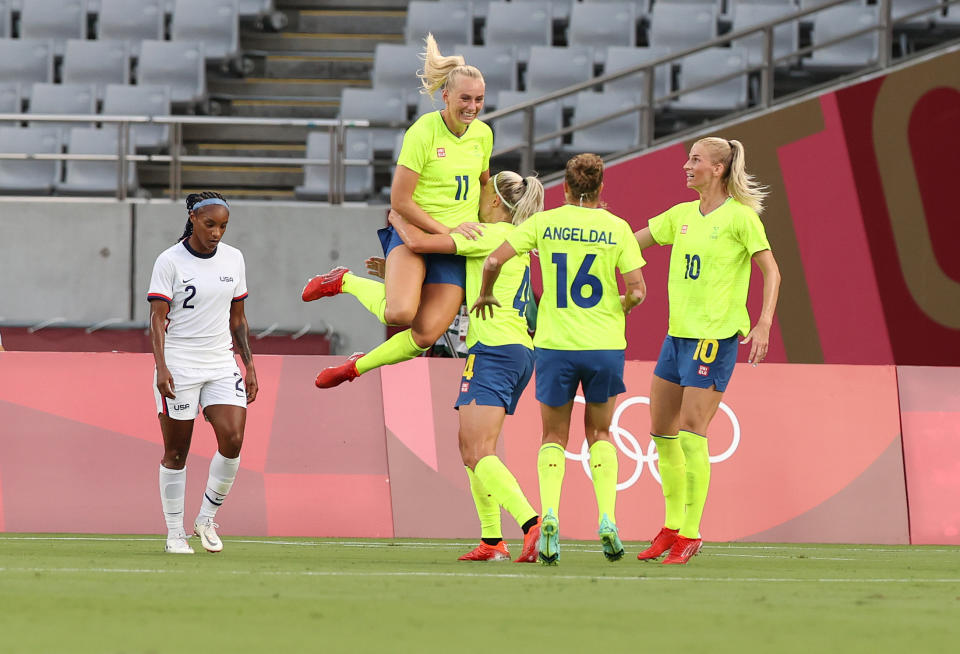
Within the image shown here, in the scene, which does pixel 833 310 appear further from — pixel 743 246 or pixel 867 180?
pixel 743 246

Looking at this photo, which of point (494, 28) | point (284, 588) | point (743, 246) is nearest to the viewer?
point (284, 588)

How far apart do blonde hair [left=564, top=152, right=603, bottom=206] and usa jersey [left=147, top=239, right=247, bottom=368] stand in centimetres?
198

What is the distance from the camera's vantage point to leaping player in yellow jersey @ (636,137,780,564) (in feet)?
23.9

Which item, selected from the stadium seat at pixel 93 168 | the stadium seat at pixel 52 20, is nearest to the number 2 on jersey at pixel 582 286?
the stadium seat at pixel 93 168

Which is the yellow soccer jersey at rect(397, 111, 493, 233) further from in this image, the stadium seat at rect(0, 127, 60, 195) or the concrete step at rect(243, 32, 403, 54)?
the concrete step at rect(243, 32, 403, 54)

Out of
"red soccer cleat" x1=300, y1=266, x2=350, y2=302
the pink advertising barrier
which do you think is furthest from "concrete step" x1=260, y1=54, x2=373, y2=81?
"red soccer cleat" x1=300, y1=266, x2=350, y2=302

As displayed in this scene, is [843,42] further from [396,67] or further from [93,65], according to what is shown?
[93,65]

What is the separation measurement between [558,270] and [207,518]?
2357 mm

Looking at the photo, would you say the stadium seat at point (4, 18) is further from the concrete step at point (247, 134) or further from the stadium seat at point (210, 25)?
the concrete step at point (247, 134)

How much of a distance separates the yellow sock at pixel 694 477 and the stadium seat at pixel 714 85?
29.6 feet

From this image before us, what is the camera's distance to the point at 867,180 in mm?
13680

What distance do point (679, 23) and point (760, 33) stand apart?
1.01 m

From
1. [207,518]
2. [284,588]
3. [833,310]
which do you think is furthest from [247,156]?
[284,588]

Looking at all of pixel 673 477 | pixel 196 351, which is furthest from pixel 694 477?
pixel 196 351
